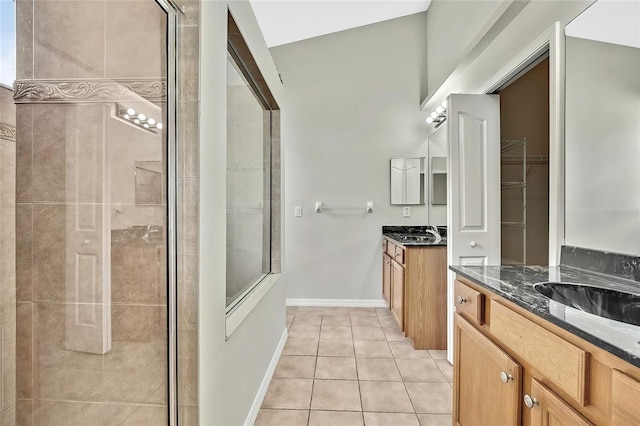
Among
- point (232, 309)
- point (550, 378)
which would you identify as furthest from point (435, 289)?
point (550, 378)

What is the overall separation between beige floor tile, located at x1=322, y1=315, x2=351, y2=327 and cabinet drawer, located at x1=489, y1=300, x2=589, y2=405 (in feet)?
7.65

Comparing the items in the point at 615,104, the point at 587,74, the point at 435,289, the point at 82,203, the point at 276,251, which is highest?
the point at 587,74

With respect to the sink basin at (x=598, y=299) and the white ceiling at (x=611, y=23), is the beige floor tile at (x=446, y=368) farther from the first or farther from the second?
the white ceiling at (x=611, y=23)

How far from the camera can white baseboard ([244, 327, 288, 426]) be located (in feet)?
5.84

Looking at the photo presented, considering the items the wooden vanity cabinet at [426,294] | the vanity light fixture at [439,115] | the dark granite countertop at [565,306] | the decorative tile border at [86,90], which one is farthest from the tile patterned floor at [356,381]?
the vanity light fixture at [439,115]

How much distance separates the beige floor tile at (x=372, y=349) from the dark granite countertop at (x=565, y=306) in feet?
4.56

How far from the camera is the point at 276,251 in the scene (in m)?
2.75

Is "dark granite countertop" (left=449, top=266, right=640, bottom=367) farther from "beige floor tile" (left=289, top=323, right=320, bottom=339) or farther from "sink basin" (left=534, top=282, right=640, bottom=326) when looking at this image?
"beige floor tile" (left=289, top=323, right=320, bottom=339)

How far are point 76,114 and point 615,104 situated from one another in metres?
1.99

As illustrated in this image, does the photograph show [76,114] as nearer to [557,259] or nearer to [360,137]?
[557,259]

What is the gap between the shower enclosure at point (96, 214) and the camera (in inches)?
42.8

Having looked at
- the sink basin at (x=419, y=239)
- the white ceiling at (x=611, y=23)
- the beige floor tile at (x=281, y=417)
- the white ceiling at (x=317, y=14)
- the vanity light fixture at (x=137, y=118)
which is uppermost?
the white ceiling at (x=317, y=14)

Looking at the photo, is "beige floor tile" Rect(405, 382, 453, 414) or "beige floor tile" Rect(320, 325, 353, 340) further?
"beige floor tile" Rect(320, 325, 353, 340)

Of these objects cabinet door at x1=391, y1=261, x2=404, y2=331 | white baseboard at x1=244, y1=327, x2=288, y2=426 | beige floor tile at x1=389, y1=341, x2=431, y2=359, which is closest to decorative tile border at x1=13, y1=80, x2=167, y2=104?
white baseboard at x1=244, y1=327, x2=288, y2=426
